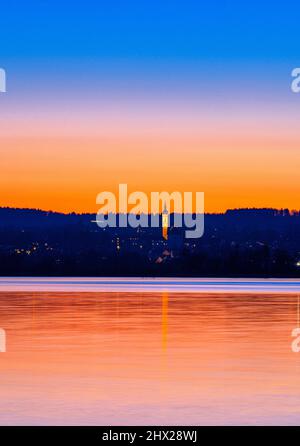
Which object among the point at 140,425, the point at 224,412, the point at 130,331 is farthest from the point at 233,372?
the point at 130,331

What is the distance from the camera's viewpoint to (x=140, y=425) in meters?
12.7

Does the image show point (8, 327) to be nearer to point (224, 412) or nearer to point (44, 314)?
point (44, 314)

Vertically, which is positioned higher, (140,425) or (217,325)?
(217,325)

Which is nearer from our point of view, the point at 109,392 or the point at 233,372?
the point at 109,392

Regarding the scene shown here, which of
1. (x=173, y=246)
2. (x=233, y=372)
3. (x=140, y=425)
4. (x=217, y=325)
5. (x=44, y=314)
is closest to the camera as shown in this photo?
(x=140, y=425)

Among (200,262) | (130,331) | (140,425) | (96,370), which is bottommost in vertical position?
(140,425)

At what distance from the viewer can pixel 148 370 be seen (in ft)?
59.2

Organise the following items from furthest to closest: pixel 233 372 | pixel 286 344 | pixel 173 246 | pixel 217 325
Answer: pixel 173 246 → pixel 217 325 → pixel 286 344 → pixel 233 372

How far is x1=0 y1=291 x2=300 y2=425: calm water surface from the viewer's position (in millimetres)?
13695

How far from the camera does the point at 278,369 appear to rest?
1834 centimetres

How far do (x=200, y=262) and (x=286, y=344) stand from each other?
117912mm

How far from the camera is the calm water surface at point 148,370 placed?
13695mm

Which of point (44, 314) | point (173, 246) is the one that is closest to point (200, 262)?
point (173, 246)

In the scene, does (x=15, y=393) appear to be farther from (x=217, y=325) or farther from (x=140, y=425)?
(x=217, y=325)
